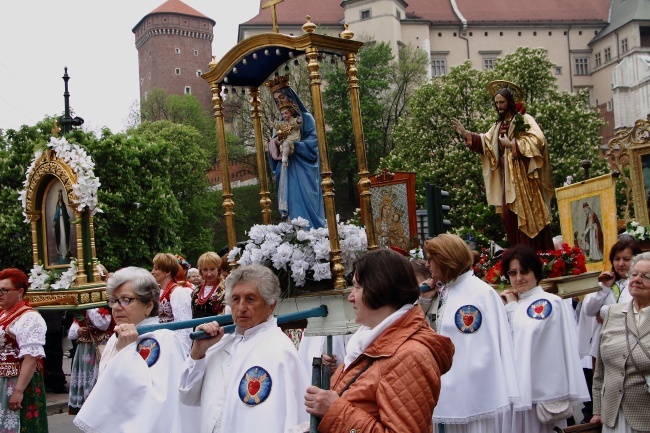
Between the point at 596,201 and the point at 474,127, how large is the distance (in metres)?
22.5

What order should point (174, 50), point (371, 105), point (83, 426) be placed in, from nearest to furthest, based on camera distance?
point (83, 426)
point (371, 105)
point (174, 50)

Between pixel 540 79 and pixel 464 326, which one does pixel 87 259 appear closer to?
pixel 464 326

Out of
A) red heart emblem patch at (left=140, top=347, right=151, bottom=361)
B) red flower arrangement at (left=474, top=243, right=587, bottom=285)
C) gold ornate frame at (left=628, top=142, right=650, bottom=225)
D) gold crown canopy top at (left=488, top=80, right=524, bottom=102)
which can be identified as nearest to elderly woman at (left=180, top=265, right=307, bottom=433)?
red heart emblem patch at (left=140, top=347, right=151, bottom=361)

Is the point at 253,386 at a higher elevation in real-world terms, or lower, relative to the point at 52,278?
lower

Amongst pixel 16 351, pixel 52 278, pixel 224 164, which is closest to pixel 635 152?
pixel 224 164

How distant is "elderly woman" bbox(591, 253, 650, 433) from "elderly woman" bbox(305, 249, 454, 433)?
8.47ft

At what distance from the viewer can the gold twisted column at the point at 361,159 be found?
6.81 meters

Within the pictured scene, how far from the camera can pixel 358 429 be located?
3211mm

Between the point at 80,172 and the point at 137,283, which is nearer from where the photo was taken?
the point at 137,283

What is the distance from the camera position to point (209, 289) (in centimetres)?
918

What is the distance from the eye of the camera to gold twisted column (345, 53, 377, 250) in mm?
6812

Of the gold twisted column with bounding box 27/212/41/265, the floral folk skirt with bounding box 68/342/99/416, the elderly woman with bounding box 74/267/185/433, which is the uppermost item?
the gold twisted column with bounding box 27/212/41/265

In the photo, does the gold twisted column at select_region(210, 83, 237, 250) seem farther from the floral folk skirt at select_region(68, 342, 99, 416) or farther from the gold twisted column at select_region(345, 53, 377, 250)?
the floral folk skirt at select_region(68, 342, 99, 416)

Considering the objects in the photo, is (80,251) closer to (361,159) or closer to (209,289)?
(209,289)
